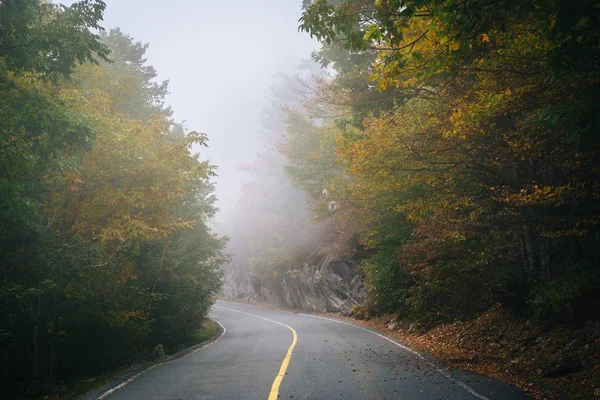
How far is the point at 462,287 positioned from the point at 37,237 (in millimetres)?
11956

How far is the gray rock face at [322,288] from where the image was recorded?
81.1 ft

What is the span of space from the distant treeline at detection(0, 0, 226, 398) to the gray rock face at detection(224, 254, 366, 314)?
14468 mm

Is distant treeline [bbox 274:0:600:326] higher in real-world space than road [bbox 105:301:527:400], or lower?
higher

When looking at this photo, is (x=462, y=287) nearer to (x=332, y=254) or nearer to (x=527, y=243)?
(x=527, y=243)

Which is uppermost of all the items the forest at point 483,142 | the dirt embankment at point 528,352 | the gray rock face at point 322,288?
the forest at point 483,142

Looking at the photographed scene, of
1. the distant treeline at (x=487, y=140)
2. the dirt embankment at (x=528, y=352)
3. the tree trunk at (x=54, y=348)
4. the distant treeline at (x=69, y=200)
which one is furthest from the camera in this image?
the tree trunk at (x=54, y=348)

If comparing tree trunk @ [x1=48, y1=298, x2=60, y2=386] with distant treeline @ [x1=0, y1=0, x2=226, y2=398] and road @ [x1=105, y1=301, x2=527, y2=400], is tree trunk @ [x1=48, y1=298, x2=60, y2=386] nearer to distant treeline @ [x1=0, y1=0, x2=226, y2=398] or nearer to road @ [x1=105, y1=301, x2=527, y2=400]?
distant treeline @ [x1=0, y1=0, x2=226, y2=398]

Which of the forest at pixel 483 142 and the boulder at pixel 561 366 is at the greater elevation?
the forest at pixel 483 142

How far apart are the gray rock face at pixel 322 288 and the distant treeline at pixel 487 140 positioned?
10.9 metres

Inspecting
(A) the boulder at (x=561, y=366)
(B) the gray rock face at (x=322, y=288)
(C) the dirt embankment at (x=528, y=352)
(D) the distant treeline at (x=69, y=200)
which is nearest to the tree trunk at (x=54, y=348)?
(D) the distant treeline at (x=69, y=200)

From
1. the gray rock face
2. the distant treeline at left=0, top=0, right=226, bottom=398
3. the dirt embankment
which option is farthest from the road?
the gray rock face

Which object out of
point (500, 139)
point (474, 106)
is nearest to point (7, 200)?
point (474, 106)

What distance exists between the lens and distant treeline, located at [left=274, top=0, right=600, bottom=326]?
470 cm

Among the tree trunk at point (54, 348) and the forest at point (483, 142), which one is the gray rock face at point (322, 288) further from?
the tree trunk at point (54, 348)
